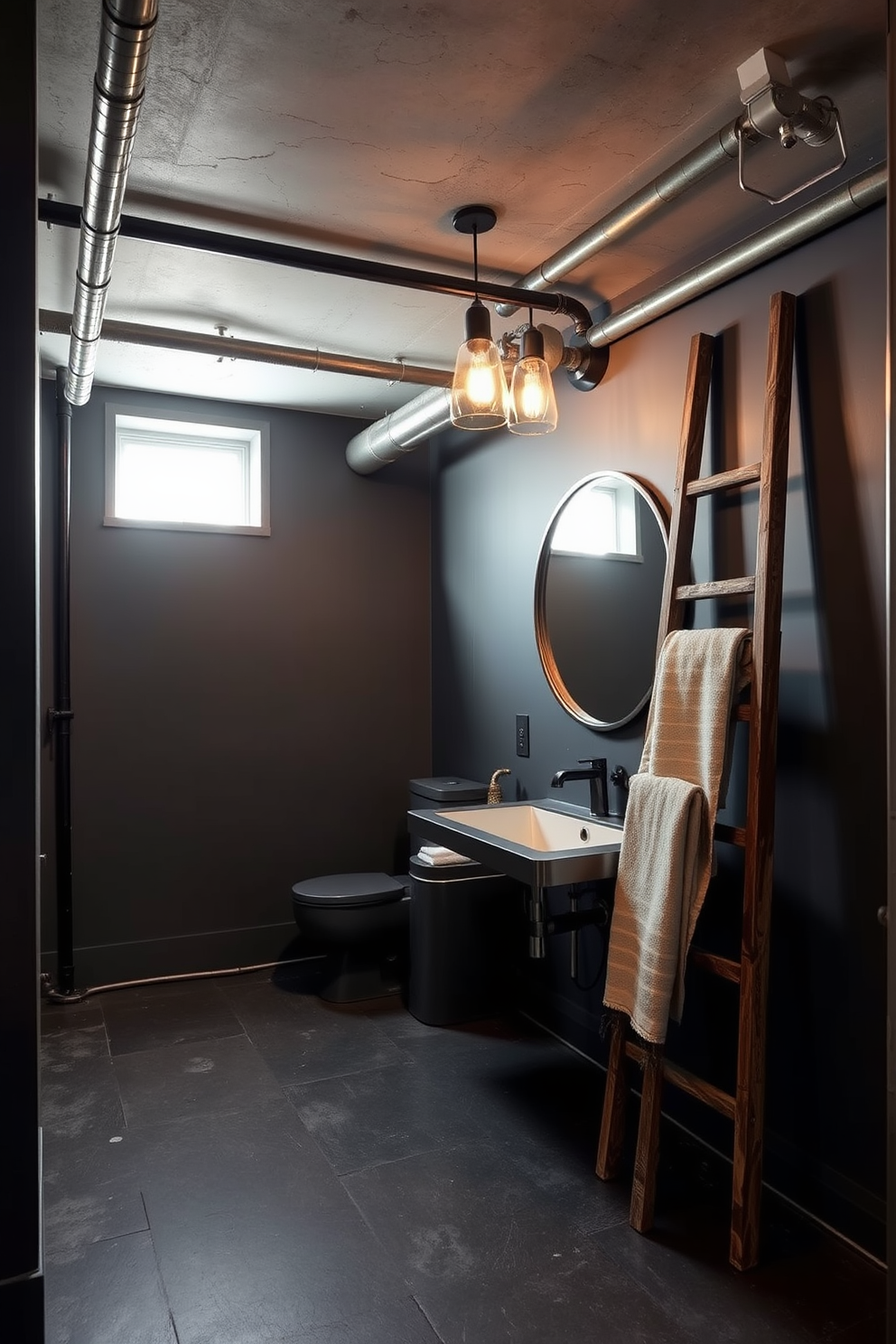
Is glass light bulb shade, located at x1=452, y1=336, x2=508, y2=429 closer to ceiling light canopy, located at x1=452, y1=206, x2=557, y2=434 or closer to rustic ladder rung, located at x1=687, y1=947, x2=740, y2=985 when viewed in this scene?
ceiling light canopy, located at x1=452, y1=206, x2=557, y2=434

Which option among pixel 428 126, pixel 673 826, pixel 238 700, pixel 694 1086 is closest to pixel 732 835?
pixel 673 826

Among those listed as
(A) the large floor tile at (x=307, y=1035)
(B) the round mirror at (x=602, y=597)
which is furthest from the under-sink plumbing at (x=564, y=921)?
(A) the large floor tile at (x=307, y=1035)

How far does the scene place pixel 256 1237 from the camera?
208cm

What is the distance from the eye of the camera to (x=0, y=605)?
110cm

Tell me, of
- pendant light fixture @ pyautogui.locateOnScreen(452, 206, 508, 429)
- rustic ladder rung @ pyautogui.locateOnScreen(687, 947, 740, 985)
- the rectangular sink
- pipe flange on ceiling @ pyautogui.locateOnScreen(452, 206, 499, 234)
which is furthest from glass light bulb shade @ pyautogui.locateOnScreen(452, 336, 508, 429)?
rustic ladder rung @ pyautogui.locateOnScreen(687, 947, 740, 985)

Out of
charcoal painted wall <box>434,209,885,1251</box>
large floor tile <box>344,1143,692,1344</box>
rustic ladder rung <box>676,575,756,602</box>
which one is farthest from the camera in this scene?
rustic ladder rung <box>676,575,756,602</box>

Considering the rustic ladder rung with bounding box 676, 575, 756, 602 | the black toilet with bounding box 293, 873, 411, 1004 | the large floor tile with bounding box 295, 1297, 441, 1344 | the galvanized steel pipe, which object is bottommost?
the large floor tile with bounding box 295, 1297, 441, 1344

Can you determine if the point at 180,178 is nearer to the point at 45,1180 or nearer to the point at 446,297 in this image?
the point at 446,297

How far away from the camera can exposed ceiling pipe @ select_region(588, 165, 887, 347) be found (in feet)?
6.39

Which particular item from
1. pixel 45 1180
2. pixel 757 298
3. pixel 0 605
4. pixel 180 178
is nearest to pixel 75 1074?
pixel 45 1180

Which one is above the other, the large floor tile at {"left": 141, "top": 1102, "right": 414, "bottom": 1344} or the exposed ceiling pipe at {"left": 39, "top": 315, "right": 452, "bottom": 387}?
the exposed ceiling pipe at {"left": 39, "top": 315, "right": 452, "bottom": 387}

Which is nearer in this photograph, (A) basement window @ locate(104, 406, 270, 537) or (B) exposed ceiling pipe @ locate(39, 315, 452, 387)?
(B) exposed ceiling pipe @ locate(39, 315, 452, 387)

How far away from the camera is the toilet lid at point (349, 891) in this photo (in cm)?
345

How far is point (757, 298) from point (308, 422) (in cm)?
233
